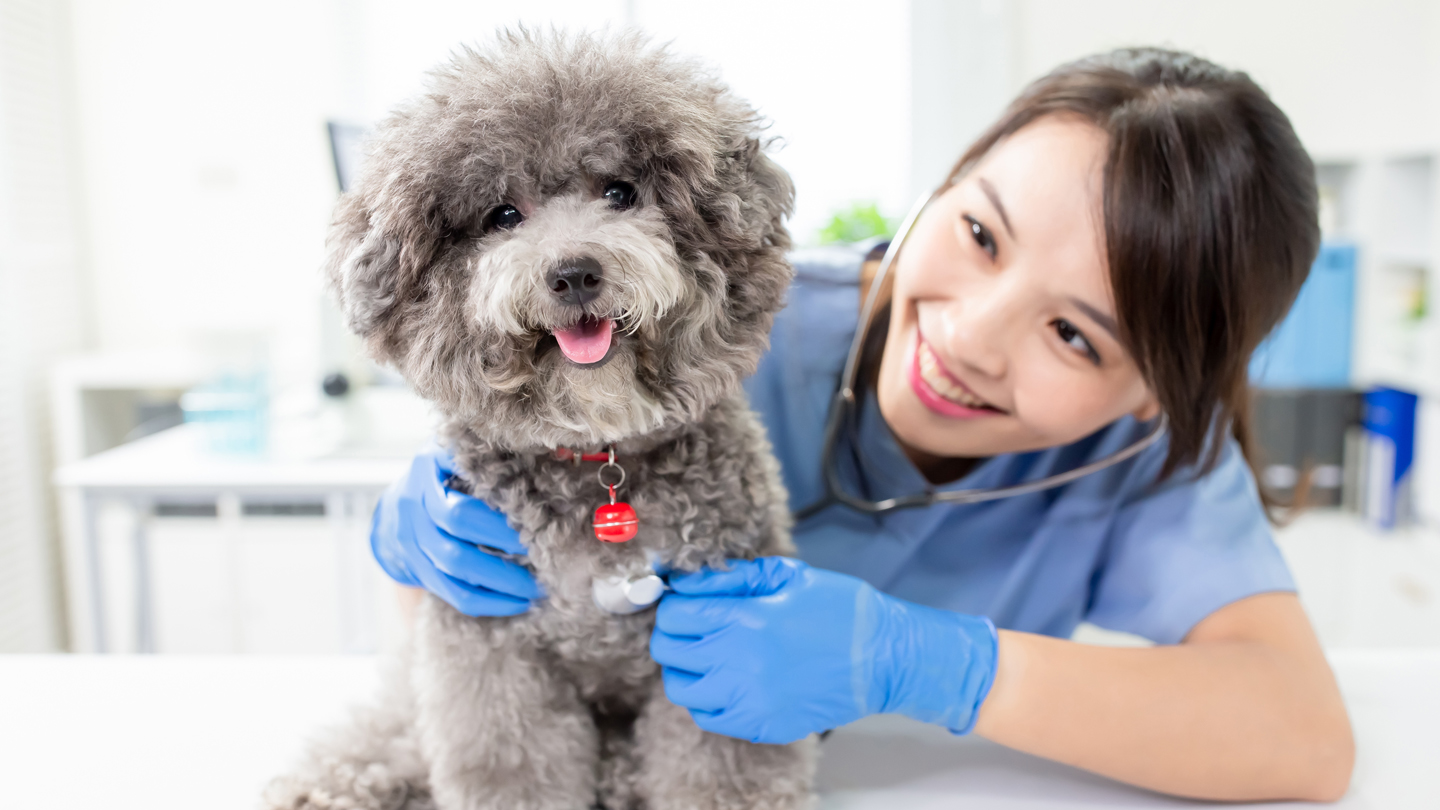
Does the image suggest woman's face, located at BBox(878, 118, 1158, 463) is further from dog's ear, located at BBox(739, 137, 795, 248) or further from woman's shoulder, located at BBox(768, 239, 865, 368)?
dog's ear, located at BBox(739, 137, 795, 248)

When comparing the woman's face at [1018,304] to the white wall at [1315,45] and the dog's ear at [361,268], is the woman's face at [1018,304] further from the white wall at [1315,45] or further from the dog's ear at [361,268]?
the white wall at [1315,45]

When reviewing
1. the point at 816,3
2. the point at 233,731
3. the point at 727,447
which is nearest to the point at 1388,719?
the point at 727,447

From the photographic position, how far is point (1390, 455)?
2893 mm

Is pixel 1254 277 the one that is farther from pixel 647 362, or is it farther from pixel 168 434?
pixel 168 434

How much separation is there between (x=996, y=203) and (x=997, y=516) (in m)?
0.47

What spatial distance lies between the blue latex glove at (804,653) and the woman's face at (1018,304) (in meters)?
0.26

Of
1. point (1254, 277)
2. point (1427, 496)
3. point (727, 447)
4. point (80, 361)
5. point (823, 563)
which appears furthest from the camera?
point (80, 361)

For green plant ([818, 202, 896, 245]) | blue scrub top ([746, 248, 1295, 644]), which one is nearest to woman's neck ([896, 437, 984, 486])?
blue scrub top ([746, 248, 1295, 644])

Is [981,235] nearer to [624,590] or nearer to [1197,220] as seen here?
[1197,220]

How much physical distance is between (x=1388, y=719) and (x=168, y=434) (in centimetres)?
282

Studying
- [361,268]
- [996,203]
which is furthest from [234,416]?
[996,203]

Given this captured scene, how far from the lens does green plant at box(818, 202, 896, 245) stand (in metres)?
3.16

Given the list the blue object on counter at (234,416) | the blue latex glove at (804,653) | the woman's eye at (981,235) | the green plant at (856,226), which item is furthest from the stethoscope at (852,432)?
the green plant at (856,226)

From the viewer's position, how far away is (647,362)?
719 mm
